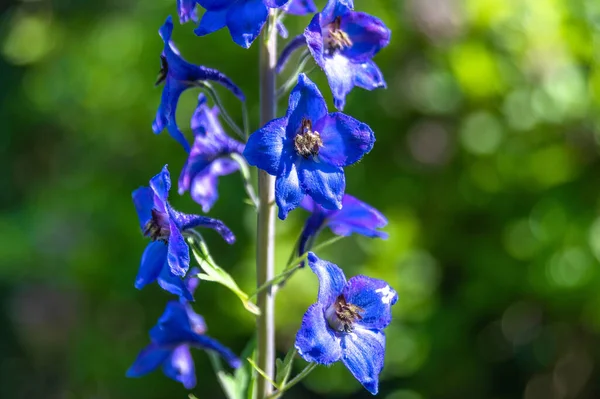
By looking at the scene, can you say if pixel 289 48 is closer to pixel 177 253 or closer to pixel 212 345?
pixel 177 253

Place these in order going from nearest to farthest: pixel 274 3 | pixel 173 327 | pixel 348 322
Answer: pixel 274 3, pixel 348 322, pixel 173 327

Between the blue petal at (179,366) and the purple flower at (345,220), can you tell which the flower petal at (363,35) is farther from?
the blue petal at (179,366)

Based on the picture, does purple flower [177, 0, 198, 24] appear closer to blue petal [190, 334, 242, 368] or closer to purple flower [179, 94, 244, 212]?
purple flower [179, 94, 244, 212]

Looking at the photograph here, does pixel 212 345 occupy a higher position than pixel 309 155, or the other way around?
pixel 309 155

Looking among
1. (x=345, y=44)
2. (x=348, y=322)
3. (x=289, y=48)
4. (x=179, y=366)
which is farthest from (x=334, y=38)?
(x=179, y=366)

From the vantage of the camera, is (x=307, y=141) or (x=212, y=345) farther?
(x=212, y=345)

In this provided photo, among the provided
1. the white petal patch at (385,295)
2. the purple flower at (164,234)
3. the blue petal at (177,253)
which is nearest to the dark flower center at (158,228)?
the purple flower at (164,234)
